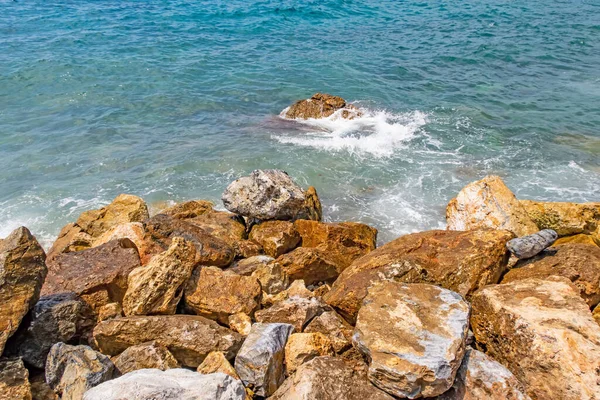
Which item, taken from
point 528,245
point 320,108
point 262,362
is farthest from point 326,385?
point 320,108

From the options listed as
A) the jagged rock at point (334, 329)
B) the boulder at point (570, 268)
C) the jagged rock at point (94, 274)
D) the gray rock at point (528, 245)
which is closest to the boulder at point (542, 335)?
the boulder at point (570, 268)

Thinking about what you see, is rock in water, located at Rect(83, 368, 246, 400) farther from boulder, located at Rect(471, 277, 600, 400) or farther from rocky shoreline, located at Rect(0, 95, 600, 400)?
boulder, located at Rect(471, 277, 600, 400)

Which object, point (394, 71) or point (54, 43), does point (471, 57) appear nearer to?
point (394, 71)

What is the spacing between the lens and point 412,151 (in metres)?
16.3

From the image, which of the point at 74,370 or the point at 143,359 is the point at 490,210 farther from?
the point at 74,370

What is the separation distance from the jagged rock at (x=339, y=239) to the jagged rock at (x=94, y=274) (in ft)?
11.7

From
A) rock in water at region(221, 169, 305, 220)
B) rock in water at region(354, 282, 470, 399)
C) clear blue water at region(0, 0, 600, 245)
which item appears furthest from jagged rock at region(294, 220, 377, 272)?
rock in water at region(354, 282, 470, 399)

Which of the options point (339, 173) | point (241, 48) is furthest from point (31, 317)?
point (241, 48)

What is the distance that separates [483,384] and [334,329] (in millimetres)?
1794

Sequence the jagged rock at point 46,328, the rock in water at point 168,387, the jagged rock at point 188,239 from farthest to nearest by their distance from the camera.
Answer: the jagged rock at point 188,239, the jagged rock at point 46,328, the rock in water at point 168,387

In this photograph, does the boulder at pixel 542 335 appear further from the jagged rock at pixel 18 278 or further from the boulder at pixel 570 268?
the jagged rock at pixel 18 278

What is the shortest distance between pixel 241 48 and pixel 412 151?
14923 millimetres

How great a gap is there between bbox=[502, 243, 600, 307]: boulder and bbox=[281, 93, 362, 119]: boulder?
12675 mm

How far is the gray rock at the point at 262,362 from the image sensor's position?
4.84 meters
